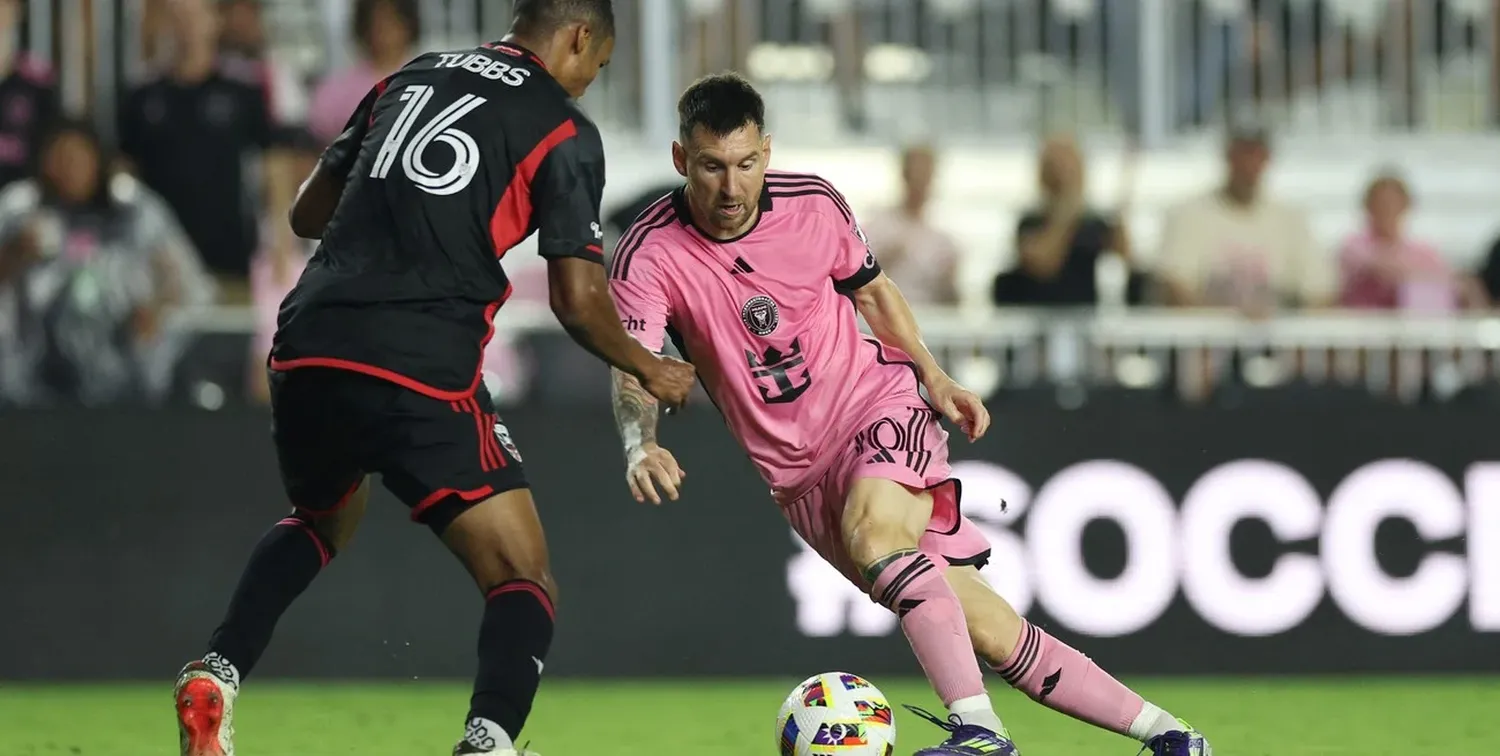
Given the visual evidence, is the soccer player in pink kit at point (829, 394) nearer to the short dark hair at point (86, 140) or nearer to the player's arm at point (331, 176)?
the player's arm at point (331, 176)

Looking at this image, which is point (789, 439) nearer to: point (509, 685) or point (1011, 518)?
point (509, 685)

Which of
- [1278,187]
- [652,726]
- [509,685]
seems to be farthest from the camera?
[1278,187]

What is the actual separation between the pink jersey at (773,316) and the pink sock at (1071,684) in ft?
2.59

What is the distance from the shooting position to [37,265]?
1091cm

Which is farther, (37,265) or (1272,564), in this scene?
(37,265)

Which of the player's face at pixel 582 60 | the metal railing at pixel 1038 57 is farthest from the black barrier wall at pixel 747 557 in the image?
the metal railing at pixel 1038 57

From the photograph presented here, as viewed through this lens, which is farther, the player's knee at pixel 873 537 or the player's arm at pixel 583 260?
the player's knee at pixel 873 537

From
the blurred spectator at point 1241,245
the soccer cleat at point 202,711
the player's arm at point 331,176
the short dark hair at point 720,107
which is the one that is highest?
the short dark hair at point 720,107

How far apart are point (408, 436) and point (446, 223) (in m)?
0.56

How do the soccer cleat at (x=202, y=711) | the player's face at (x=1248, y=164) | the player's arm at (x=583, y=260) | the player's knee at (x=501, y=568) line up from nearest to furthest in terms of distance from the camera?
the player's arm at (x=583, y=260), the player's knee at (x=501, y=568), the soccer cleat at (x=202, y=711), the player's face at (x=1248, y=164)

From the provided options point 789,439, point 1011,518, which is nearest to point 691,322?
point 789,439

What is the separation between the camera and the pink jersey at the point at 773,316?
6773 millimetres

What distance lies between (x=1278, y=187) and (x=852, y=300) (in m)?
8.11

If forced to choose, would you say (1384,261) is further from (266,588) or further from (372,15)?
(266,588)
